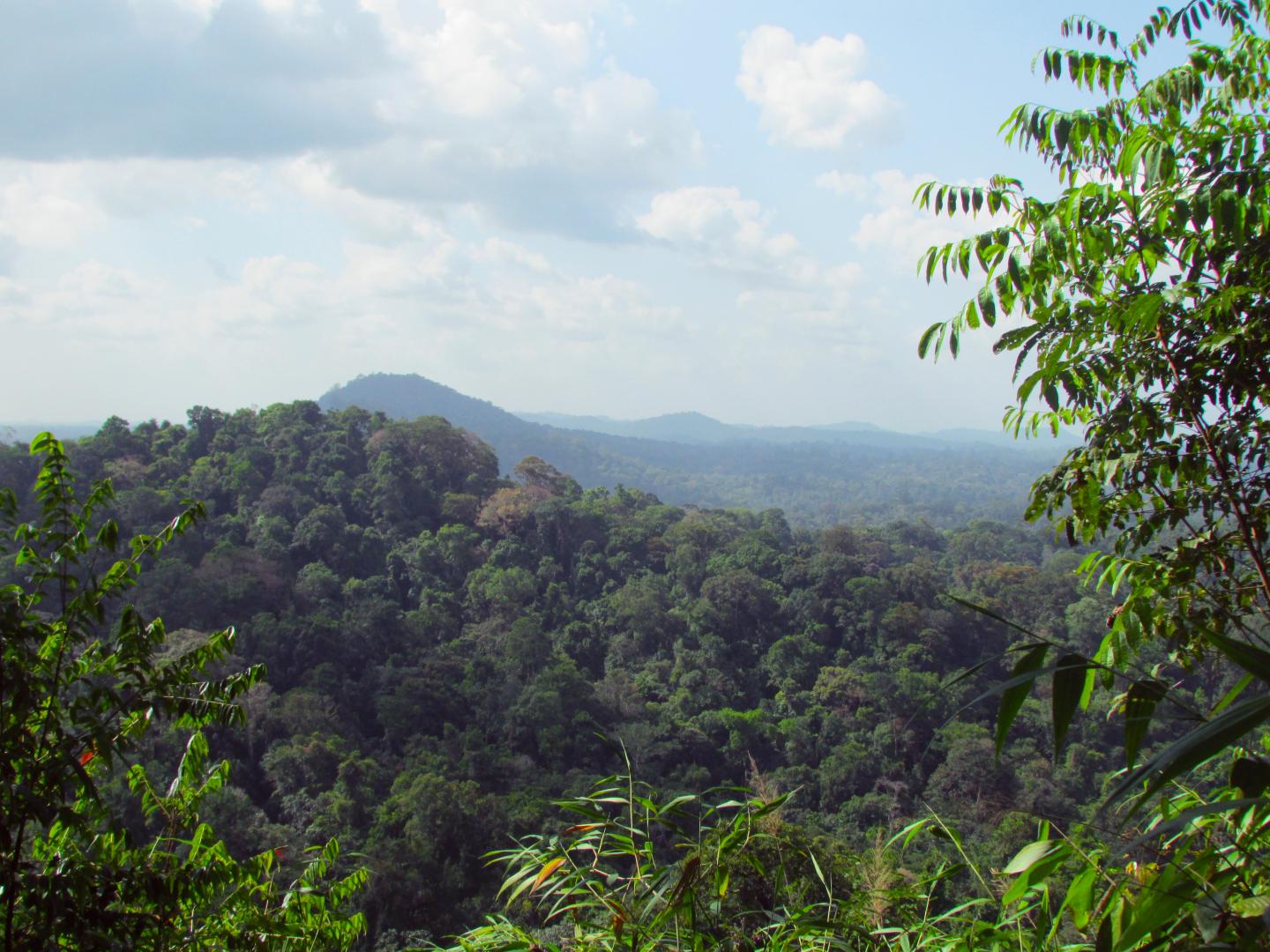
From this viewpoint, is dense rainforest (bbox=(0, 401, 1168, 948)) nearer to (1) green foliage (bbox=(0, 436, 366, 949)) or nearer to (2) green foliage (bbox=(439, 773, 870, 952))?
(1) green foliage (bbox=(0, 436, 366, 949))

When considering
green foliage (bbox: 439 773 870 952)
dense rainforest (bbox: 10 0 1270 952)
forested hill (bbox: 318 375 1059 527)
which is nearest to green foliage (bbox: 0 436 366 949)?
dense rainforest (bbox: 10 0 1270 952)

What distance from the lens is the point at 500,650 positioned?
20.2 meters

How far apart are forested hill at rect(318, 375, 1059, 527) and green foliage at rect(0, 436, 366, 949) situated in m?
69.0

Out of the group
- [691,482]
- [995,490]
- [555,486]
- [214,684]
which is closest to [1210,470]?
[214,684]

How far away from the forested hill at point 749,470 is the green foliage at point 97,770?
69014 millimetres

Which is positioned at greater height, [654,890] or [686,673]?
[654,890]

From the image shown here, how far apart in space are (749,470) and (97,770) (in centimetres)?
11203

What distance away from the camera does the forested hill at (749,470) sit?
82.5 meters

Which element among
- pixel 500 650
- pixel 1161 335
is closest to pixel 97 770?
pixel 1161 335

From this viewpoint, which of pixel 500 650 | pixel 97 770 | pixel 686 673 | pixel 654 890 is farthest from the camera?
pixel 686 673

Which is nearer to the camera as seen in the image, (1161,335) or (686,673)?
(1161,335)

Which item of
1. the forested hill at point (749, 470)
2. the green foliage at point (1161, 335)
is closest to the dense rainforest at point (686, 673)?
the green foliage at point (1161, 335)

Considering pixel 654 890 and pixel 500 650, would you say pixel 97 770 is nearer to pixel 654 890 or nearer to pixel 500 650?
pixel 654 890

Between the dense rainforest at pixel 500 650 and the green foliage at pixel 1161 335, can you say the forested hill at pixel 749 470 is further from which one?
the green foliage at pixel 1161 335
